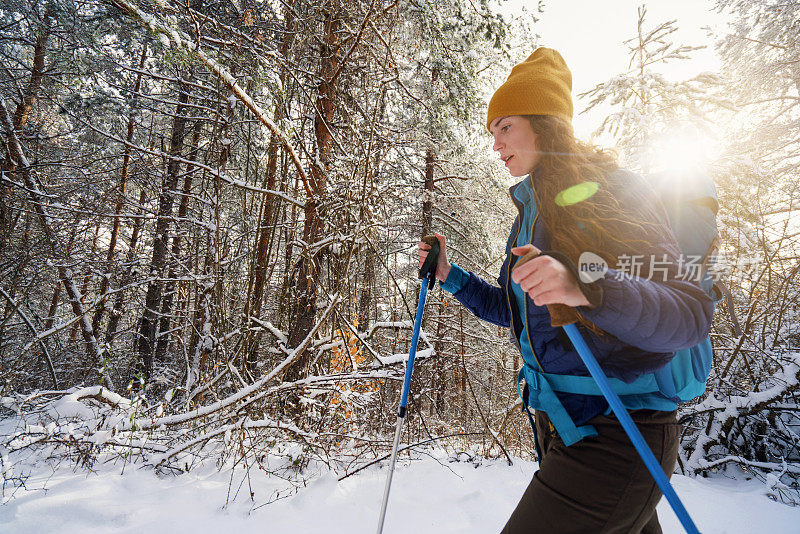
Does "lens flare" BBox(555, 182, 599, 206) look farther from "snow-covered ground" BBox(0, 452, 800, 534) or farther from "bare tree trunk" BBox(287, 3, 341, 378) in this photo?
"bare tree trunk" BBox(287, 3, 341, 378)

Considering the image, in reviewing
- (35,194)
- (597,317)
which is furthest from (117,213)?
(597,317)

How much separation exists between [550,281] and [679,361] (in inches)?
24.3

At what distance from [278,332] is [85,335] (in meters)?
6.29

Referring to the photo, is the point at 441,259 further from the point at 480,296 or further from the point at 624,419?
the point at 624,419

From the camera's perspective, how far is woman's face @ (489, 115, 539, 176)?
4.54 feet

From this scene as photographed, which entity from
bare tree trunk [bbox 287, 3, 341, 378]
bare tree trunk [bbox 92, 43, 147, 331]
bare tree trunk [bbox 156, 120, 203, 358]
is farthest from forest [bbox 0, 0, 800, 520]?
bare tree trunk [bbox 156, 120, 203, 358]

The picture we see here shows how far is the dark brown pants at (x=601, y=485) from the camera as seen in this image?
3.32ft

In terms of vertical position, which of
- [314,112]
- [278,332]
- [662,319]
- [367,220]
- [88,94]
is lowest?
[278,332]

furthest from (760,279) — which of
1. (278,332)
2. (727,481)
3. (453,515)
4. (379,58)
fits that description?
(278,332)

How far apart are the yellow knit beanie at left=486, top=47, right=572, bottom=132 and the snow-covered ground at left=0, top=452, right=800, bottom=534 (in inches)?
94.8

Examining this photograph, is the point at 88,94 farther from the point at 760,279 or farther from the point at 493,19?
the point at 760,279

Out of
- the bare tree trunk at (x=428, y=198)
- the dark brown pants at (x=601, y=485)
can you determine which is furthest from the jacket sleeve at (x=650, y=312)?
the bare tree trunk at (x=428, y=198)

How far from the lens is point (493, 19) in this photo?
454 cm

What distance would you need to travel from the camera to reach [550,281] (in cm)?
88
